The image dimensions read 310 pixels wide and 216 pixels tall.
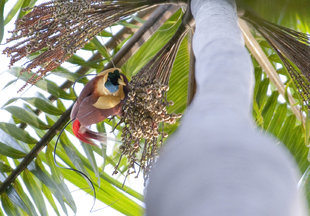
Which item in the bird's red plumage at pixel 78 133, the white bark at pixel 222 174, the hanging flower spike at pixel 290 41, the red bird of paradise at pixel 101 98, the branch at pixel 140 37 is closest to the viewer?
the white bark at pixel 222 174

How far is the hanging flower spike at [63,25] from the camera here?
138cm

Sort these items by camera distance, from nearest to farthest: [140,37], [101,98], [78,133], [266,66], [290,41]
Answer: [290,41]
[101,98]
[78,133]
[140,37]
[266,66]

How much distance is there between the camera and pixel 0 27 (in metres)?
1.67

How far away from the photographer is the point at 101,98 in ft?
4.69

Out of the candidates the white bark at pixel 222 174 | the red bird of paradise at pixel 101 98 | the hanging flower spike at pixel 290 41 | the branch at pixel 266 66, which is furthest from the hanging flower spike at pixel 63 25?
the white bark at pixel 222 174

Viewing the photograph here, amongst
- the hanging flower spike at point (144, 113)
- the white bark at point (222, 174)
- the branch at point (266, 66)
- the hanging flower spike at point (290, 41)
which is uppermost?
→ the white bark at point (222, 174)

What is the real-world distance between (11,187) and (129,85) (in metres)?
0.79

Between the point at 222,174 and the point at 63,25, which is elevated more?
the point at 222,174

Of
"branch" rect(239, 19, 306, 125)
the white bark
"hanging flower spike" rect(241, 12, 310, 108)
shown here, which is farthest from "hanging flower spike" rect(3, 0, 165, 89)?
the white bark

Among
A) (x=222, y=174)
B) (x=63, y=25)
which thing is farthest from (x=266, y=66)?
(x=222, y=174)

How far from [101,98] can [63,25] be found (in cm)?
24

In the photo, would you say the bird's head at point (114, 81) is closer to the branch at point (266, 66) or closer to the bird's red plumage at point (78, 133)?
the bird's red plumage at point (78, 133)

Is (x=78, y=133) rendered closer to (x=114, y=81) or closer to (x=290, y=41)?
(x=114, y=81)

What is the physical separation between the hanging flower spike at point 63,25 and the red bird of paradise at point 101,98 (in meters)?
0.12
